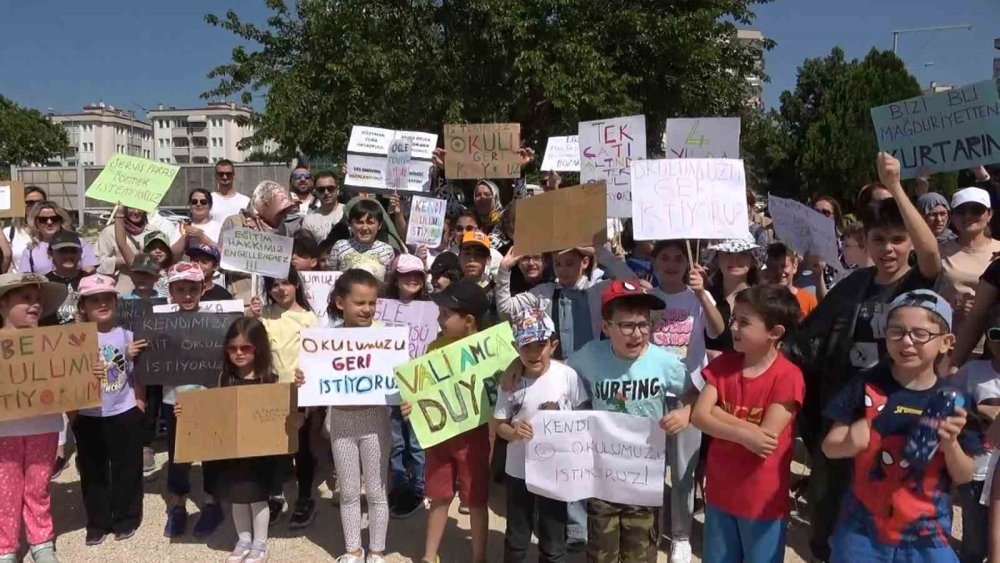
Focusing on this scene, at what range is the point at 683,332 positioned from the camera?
426 centimetres

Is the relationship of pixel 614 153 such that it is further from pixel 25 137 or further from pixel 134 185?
pixel 25 137

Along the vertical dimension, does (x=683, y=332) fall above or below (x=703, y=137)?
below

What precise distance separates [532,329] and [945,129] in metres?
2.80

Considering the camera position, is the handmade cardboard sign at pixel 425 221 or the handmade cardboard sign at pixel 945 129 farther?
the handmade cardboard sign at pixel 425 221

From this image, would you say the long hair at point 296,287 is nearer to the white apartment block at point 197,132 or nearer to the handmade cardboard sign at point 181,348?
the handmade cardboard sign at point 181,348

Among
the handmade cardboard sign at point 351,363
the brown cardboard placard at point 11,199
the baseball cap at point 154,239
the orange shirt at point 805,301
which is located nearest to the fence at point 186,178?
the brown cardboard placard at point 11,199

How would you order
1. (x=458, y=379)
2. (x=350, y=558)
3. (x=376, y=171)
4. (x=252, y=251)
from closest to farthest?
(x=458, y=379) → (x=350, y=558) → (x=252, y=251) → (x=376, y=171)

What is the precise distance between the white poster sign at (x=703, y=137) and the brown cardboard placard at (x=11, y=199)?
18.6ft

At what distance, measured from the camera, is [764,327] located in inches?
133

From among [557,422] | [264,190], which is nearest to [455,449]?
[557,422]

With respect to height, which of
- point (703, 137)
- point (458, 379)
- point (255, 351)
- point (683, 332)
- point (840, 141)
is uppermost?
point (840, 141)

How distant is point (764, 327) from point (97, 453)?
4.29 m

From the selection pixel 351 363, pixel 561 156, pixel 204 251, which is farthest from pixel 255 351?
pixel 561 156

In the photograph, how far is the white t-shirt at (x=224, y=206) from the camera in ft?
23.2
